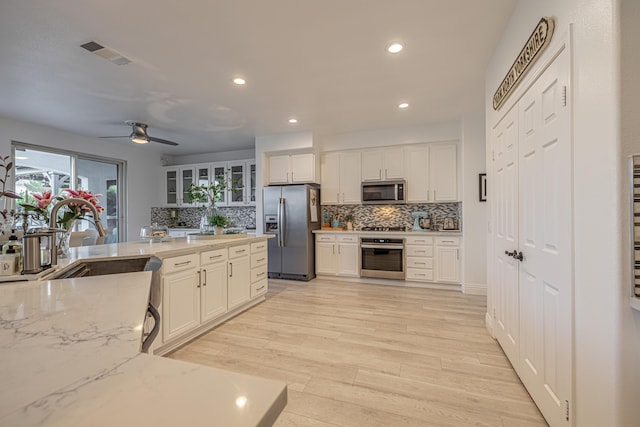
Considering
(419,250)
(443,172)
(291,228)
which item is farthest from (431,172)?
(291,228)

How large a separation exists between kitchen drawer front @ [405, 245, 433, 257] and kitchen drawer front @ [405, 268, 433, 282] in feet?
0.78

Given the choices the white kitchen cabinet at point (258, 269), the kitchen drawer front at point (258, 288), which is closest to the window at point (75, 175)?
the white kitchen cabinet at point (258, 269)

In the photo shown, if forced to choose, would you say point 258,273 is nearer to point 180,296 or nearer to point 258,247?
point 258,247

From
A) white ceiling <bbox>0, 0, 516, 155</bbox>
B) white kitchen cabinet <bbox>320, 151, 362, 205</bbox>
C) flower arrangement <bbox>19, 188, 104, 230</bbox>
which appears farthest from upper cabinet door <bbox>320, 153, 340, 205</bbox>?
flower arrangement <bbox>19, 188, 104, 230</bbox>

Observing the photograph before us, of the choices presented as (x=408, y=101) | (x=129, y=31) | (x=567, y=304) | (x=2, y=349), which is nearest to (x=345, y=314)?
(x=567, y=304)

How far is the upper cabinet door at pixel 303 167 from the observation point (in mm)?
4945

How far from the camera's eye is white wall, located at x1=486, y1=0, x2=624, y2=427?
1022 millimetres

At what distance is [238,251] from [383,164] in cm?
289

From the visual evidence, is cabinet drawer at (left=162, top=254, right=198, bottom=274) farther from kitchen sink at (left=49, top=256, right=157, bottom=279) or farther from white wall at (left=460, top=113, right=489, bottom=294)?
white wall at (left=460, top=113, right=489, bottom=294)

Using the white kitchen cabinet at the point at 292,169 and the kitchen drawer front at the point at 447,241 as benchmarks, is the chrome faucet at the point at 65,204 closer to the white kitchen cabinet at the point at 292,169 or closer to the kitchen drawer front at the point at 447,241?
the white kitchen cabinet at the point at 292,169

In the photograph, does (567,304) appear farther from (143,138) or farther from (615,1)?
(143,138)

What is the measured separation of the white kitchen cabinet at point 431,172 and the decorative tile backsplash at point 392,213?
11.6 inches

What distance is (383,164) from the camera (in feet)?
15.9

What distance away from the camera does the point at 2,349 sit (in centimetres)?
60
